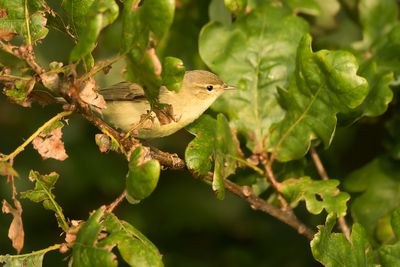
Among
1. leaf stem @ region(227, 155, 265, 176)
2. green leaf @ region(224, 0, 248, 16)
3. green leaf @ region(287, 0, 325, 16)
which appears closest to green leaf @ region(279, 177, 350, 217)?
leaf stem @ region(227, 155, 265, 176)

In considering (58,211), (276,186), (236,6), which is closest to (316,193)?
(276,186)

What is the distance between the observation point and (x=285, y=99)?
363cm

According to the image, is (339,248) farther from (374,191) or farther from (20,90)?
(20,90)

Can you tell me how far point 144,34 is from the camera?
245cm

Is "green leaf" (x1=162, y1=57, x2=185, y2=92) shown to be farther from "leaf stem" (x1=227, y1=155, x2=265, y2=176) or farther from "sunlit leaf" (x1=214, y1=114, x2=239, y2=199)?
"leaf stem" (x1=227, y1=155, x2=265, y2=176)

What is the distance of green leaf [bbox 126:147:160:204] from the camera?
2502 mm

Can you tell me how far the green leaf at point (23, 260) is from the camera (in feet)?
9.55

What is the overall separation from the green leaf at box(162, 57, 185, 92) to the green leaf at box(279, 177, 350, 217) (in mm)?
1144

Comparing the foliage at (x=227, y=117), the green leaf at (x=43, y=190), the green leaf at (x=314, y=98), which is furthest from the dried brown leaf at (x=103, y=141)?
the green leaf at (x=314, y=98)

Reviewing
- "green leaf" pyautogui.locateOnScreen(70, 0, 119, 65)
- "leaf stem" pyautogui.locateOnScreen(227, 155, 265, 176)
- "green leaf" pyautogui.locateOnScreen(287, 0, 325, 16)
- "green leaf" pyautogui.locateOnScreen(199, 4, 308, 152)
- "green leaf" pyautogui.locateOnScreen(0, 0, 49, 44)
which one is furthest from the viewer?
"green leaf" pyautogui.locateOnScreen(287, 0, 325, 16)

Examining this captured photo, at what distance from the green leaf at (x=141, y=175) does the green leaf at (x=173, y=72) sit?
0.25 meters

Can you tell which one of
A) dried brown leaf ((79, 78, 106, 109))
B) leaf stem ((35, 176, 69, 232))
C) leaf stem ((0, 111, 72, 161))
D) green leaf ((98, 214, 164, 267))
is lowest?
leaf stem ((35, 176, 69, 232))

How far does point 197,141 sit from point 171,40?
1.61 meters

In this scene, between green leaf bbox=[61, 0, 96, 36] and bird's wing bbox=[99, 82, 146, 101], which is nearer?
green leaf bbox=[61, 0, 96, 36]
